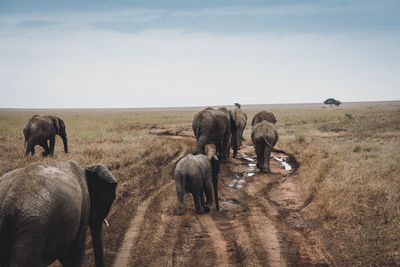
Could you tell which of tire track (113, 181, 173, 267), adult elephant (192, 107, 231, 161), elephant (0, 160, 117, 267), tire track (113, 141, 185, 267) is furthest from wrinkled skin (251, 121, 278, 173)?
elephant (0, 160, 117, 267)

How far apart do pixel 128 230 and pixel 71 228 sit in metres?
3.56

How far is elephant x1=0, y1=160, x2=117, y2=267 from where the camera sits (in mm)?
3377

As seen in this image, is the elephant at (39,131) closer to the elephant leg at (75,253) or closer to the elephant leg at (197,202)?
the elephant leg at (197,202)

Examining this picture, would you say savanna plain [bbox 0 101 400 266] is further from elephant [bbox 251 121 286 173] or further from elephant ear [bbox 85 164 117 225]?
elephant ear [bbox 85 164 117 225]

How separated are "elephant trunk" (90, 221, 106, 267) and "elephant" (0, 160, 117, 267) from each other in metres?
0.86

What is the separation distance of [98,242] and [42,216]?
1980mm

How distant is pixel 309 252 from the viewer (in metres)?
6.31

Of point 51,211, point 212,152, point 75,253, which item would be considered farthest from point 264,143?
point 51,211

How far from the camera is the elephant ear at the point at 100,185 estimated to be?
469 cm

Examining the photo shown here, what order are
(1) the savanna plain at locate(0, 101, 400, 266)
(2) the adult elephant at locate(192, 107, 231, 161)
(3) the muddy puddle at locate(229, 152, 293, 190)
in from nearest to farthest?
(1) the savanna plain at locate(0, 101, 400, 266)
(3) the muddy puddle at locate(229, 152, 293, 190)
(2) the adult elephant at locate(192, 107, 231, 161)

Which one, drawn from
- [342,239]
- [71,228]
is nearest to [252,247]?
[342,239]

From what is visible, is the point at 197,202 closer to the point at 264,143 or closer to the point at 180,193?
the point at 180,193

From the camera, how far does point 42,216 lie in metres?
3.46

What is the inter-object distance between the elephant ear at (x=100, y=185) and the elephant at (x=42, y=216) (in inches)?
13.9
